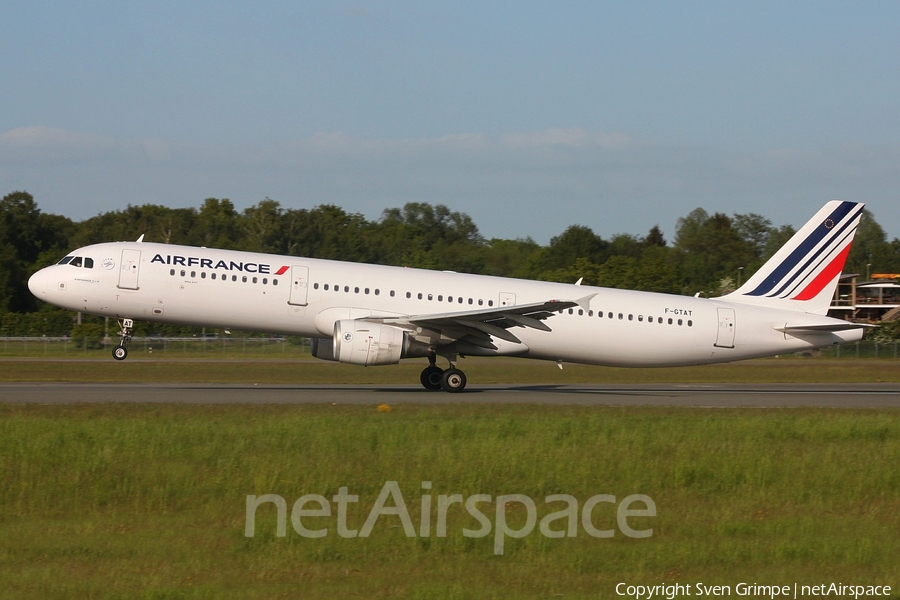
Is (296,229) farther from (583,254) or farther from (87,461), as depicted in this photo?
(87,461)

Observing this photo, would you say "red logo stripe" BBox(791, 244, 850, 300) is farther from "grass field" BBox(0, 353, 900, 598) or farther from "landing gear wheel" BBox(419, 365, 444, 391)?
"landing gear wheel" BBox(419, 365, 444, 391)

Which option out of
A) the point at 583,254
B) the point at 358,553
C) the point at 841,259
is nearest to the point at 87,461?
the point at 358,553

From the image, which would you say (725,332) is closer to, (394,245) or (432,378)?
(432,378)

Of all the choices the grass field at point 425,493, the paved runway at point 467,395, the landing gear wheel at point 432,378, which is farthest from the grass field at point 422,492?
the landing gear wheel at point 432,378

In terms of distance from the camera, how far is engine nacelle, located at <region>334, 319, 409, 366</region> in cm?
2559

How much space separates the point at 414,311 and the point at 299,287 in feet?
10.7

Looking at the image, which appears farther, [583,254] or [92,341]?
[583,254]

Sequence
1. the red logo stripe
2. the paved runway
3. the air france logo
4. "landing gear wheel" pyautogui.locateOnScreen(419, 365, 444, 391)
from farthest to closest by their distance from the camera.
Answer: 1. the red logo stripe
2. "landing gear wheel" pyautogui.locateOnScreen(419, 365, 444, 391)
3. the air france logo
4. the paved runway

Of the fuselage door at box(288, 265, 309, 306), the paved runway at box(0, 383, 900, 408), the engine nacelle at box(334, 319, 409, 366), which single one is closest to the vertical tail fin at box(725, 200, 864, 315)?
the paved runway at box(0, 383, 900, 408)

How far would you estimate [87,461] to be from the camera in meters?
13.7

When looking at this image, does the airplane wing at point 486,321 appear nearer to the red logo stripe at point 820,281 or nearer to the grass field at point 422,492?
the grass field at point 422,492

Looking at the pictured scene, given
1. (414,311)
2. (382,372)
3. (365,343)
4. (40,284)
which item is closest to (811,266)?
(414,311)

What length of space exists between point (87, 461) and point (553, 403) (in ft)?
45.4

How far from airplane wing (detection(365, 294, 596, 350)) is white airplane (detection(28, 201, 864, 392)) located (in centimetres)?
3
